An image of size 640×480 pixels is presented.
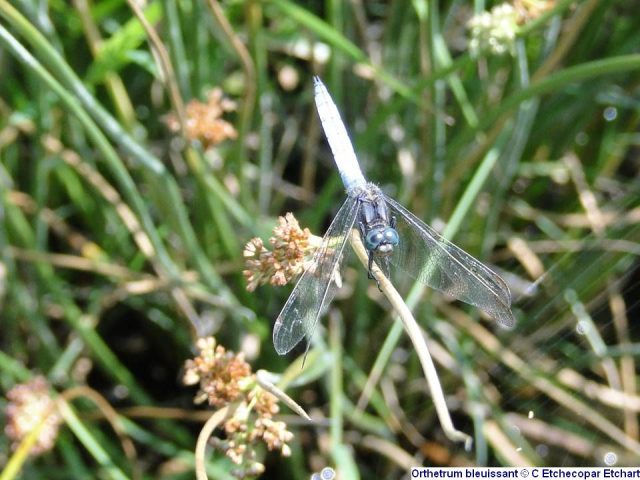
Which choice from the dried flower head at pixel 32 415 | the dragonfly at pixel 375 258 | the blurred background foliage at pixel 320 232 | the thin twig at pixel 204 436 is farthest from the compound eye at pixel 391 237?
the dried flower head at pixel 32 415

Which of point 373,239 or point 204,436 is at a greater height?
point 373,239

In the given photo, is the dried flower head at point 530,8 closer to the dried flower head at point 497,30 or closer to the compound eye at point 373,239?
the dried flower head at point 497,30

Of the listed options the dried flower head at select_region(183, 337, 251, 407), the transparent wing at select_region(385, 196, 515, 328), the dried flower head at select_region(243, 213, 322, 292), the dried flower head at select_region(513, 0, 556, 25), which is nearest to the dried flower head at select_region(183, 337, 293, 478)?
the dried flower head at select_region(183, 337, 251, 407)

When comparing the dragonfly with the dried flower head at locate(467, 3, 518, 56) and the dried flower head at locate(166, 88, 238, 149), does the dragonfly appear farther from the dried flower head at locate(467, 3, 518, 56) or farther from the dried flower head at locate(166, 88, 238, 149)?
the dried flower head at locate(467, 3, 518, 56)

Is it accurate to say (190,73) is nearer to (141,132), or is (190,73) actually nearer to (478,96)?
(141,132)

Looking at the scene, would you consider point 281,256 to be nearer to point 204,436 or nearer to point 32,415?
point 204,436

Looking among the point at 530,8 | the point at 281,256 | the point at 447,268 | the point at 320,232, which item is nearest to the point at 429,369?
the point at 281,256
